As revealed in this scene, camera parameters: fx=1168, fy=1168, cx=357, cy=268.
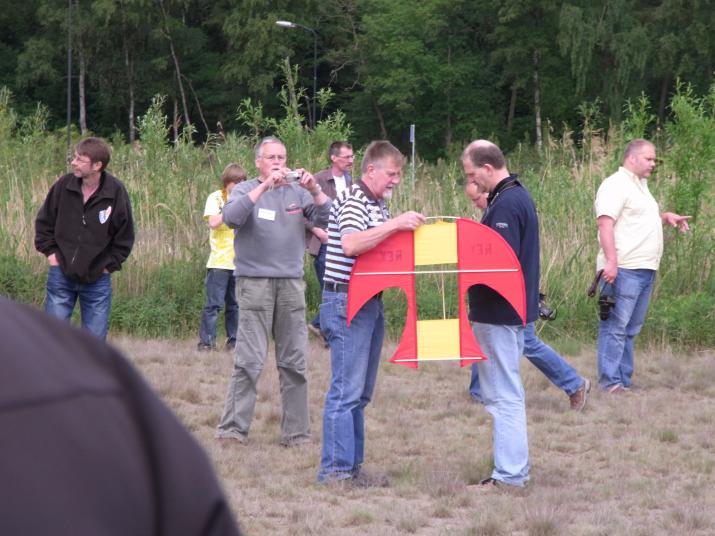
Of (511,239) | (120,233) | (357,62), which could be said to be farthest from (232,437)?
(357,62)

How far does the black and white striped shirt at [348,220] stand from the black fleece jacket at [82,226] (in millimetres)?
2010

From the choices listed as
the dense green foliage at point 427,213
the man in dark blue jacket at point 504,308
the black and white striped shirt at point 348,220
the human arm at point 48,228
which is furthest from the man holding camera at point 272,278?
the dense green foliage at point 427,213

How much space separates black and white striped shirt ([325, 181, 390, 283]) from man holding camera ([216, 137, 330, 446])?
2.27 ft

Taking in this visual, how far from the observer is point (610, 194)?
8508 millimetres

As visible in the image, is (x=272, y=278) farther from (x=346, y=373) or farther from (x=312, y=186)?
(x=346, y=373)

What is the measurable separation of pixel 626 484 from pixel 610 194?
2.88 m

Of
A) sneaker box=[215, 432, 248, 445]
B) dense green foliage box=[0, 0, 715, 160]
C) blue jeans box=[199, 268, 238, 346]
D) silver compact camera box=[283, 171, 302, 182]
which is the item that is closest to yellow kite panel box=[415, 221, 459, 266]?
silver compact camera box=[283, 171, 302, 182]

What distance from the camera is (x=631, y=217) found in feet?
28.1

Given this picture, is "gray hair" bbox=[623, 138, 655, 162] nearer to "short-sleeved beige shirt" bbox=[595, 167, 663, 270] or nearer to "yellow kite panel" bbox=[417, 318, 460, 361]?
"short-sleeved beige shirt" bbox=[595, 167, 663, 270]

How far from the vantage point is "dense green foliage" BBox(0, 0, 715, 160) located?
49625 millimetres

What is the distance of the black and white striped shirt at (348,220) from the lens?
5668 millimetres

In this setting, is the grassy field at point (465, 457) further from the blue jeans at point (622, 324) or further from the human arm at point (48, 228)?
the human arm at point (48, 228)

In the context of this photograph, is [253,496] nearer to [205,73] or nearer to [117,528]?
[117,528]

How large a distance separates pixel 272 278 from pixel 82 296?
1465 mm
